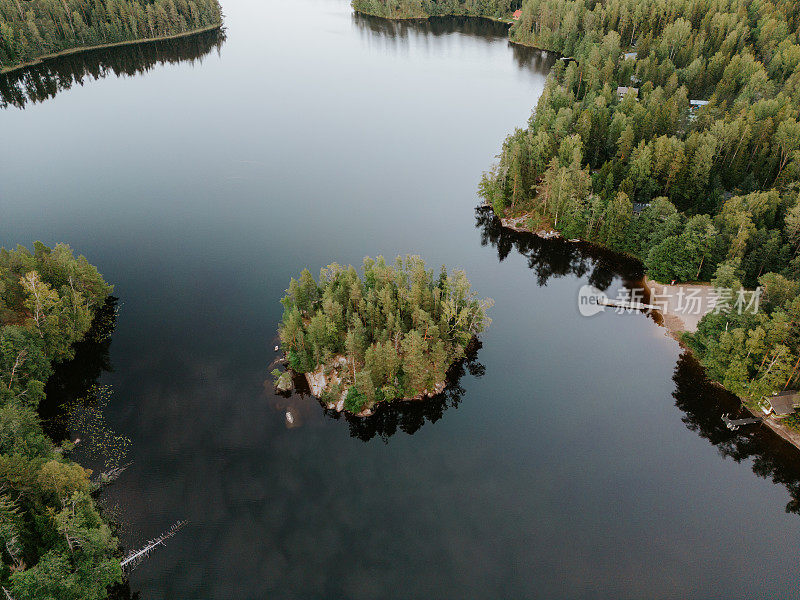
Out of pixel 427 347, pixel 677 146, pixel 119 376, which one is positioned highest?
pixel 677 146

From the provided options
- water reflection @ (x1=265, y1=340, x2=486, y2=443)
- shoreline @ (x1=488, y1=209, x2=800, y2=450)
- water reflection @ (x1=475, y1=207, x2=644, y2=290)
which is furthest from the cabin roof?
water reflection @ (x1=265, y1=340, x2=486, y2=443)

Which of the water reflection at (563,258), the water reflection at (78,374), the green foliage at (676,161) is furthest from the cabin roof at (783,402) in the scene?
the water reflection at (78,374)

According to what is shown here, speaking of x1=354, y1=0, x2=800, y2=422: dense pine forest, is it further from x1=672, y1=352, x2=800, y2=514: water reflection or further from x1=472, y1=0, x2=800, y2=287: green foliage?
x1=672, y1=352, x2=800, y2=514: water reflection

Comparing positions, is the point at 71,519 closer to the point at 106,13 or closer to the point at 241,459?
the point at 241,459

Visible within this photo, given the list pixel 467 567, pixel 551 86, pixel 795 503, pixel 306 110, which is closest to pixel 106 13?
pixel 306 110

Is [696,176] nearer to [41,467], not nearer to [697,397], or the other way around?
[697,397]
